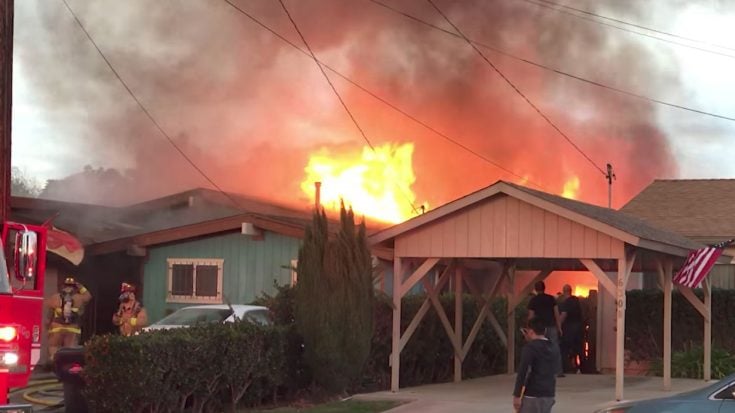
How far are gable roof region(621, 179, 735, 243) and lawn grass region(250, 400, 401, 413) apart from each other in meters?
8.92

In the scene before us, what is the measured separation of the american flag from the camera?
13859mm

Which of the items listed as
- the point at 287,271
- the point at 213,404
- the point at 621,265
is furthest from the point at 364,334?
the point at 287,271

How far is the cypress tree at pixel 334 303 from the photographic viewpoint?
1254cm

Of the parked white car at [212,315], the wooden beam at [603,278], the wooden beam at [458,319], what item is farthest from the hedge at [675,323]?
the parked white car at [212,315]

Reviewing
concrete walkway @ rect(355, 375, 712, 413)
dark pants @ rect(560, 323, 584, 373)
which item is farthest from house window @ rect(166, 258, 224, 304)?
dark pants @ rect(560, 323, 584, 373)

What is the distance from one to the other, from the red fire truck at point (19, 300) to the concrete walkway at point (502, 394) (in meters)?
4.87

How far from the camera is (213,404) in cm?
1145

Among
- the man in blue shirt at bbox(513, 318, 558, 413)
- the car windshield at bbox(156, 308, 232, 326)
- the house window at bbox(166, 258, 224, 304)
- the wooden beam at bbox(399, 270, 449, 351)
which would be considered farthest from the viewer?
the house window at bbox(166, 258, 224, 304)

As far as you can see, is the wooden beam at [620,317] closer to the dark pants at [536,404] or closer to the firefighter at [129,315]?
the dark pants at [536,404]

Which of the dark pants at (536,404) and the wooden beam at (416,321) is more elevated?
the wooden beam at (416,321)

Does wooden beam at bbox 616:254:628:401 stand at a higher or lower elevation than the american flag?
lower

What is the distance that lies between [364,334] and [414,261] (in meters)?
1.96

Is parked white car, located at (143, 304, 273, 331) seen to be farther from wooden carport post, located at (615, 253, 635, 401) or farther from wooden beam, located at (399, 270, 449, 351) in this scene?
wooden carport post, located at (615, 253, 635, 401)

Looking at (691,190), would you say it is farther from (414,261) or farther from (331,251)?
(331,251)
